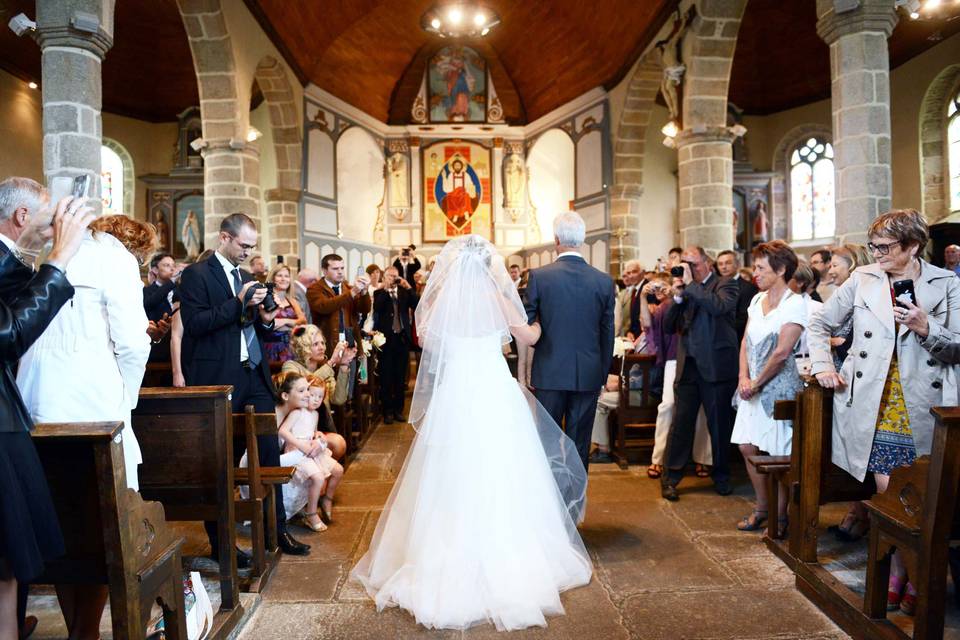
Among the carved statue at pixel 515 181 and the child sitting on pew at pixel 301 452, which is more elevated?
the carved statue at pixel 515 181

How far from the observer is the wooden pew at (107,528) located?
195 centimetres

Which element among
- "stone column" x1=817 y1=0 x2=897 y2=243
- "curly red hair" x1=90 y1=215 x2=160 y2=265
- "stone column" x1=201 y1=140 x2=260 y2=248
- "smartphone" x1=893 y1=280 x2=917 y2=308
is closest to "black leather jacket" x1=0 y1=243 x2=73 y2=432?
"curly red hair" x1=90 y1=215 x2=160 y2=265

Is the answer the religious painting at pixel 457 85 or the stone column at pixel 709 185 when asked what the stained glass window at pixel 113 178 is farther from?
the stone column at pixel 709 185

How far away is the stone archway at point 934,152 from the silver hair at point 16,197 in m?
14.1

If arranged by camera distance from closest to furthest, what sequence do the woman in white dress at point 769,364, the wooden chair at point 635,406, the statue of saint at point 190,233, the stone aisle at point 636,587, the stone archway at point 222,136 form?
the stone aisle at point 636,587 < the woman in white dress at point 769,364 < the wooden chair at point 635,406 < the stone archway at point 222,136 < the statue of saint at point 190,233

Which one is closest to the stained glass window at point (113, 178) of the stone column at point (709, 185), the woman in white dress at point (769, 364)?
the stone column at point (709, 185)

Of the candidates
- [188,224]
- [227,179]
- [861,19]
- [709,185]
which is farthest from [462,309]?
[188,224]

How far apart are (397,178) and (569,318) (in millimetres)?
13745

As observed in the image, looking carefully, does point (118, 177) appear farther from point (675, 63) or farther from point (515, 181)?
point (675, 63)

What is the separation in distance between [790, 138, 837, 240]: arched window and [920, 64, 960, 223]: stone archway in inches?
97.0

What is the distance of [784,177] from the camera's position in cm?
1577

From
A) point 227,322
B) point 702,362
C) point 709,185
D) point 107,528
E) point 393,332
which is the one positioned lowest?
point 107,528

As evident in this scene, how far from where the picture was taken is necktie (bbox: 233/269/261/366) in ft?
11.8

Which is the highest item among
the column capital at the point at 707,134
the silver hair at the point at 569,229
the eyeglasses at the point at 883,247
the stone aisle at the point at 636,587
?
the column capital at the point at 707,134
